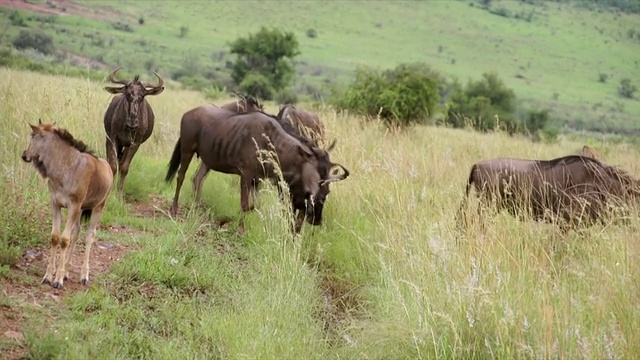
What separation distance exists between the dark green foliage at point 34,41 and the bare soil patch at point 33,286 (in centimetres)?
3402

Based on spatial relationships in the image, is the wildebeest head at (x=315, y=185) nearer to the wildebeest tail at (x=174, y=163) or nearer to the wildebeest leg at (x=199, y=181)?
the wildebeest leg at (x=199, y=181)

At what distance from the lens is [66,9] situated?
6066cm

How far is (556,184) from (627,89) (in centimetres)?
5239

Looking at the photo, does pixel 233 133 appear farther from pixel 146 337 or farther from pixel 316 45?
pixel 316 45

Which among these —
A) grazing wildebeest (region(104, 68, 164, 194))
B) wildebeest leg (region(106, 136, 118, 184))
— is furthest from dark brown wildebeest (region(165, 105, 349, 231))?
wildebeest leg (region(106, 136, 118, 184))

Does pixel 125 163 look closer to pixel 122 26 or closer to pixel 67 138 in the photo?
pixel 67 138

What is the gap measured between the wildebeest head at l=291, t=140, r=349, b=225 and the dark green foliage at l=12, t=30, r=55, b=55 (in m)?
32.9

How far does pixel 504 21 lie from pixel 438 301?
92.5 m

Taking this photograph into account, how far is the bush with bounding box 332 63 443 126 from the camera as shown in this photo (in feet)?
71.1

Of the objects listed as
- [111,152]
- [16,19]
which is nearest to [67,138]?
[111,152]

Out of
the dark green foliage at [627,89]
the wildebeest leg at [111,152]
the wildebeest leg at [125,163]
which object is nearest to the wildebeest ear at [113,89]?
the wildebeest leg at [111,152]

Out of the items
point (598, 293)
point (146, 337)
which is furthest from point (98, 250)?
point (598, 293)

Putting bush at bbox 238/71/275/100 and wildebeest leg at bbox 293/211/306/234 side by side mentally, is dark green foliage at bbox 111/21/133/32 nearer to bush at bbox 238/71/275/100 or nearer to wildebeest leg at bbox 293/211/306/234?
bush at bbox 238/71/275/100

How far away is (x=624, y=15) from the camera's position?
8394 cm
